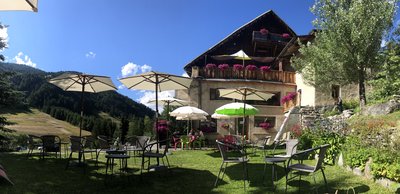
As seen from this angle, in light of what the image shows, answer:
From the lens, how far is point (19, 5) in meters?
4.43

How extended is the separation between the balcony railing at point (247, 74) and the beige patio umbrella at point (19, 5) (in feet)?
57.5

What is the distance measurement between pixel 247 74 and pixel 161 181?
15.7 meters

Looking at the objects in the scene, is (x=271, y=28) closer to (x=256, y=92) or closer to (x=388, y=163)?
(x=256, y=92)

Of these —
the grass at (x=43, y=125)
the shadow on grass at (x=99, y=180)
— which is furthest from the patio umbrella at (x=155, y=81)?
the grass at (x=43, y=125)

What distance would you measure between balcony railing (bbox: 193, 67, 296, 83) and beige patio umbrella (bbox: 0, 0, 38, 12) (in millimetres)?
17514

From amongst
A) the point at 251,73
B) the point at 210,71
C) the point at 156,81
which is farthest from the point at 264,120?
the point at 156,81

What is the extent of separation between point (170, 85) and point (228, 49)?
17.0 meters

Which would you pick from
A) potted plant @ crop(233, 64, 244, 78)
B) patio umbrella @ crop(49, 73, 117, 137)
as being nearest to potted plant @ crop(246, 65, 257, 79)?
potted plant @ crop(233, 64, 244, 78)

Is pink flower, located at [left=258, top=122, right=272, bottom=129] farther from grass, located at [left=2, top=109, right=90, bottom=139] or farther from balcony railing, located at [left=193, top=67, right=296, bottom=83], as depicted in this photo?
grass, located at [left=2, top=109, right=90, bottom=139]

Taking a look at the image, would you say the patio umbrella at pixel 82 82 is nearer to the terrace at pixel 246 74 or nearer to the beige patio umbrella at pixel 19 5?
the beige patio umbrella at pixel 19 5

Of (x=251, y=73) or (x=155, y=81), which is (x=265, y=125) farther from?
(x=155, y=81)

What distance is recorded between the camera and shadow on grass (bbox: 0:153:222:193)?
7.04m

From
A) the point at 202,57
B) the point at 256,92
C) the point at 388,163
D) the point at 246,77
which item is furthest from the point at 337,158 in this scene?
the point at 202,57

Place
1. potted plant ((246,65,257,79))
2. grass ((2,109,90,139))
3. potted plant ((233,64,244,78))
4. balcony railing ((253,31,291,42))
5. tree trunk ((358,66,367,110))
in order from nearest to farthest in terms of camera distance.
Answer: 1. tree trunk ((358,66,367,110))
2. potted plant ((233,64,244,78))
3. potted plant ((246,65,257,79))
4. balcony railing ((253,31,291,42))
5. grass ((2,109,90,139))
